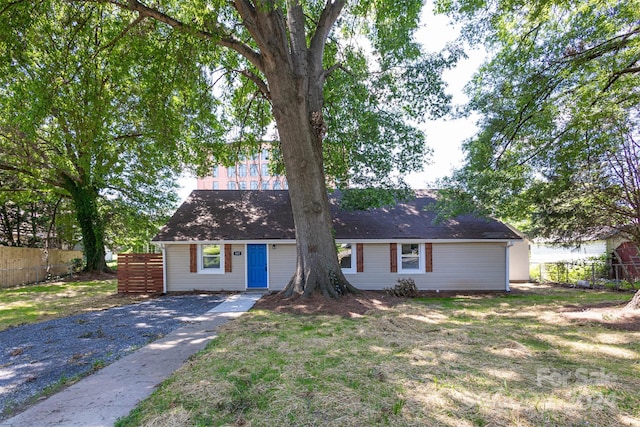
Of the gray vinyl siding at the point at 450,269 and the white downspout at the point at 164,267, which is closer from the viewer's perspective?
the white downspout at the point at 164,267

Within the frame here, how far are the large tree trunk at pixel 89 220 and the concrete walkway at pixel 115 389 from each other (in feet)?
53.3

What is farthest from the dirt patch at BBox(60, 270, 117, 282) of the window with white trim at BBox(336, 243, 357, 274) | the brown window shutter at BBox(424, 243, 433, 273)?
the brown window shutter at BBox(424, 243, 433, 273)

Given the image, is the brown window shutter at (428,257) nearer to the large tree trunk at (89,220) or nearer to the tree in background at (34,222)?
the large tree trunk at (89,220)

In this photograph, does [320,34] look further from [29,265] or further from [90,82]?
[29,265]

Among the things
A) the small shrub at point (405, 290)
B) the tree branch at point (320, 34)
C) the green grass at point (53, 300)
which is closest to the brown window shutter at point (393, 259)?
the small shrub at point (405, 290)

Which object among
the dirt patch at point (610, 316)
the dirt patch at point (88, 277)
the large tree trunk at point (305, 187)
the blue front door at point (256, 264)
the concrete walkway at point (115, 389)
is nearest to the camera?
the concrete walkway at point (115, 389)

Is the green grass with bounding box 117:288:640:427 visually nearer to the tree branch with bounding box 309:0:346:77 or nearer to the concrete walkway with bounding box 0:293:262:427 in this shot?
the concrete walkway with bounding box 0:293:262:427

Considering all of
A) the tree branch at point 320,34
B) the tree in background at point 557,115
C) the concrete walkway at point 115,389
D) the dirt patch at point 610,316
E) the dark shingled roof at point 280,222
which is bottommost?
the dirt patch at point 610,316

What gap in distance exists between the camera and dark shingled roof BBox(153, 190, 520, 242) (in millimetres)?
14016

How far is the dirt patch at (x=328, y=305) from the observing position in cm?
870

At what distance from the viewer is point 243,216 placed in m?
15.4

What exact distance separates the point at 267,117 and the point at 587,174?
11823 millimetres

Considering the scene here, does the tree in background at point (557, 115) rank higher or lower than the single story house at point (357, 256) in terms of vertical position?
higher

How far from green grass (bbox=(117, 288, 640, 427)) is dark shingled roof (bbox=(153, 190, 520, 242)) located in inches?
284
